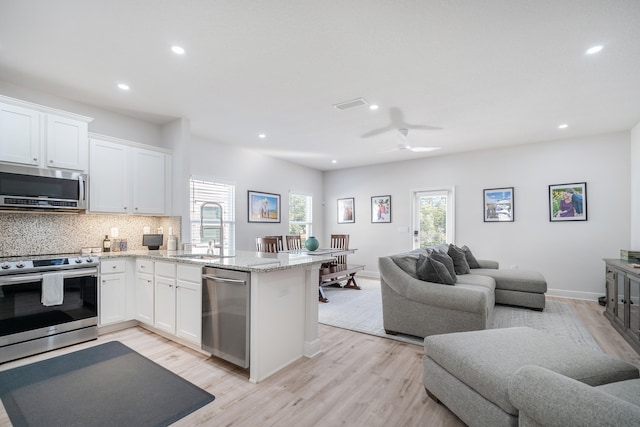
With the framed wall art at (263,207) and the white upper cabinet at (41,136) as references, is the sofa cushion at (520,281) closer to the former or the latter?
the framed wall art at (263,207)

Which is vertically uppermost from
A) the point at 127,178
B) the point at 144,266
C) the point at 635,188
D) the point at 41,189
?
the point at 127,178

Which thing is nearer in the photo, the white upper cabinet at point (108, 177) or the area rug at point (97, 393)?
the area rug at point (97, 393)

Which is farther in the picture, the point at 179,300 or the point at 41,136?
the point at 41,136

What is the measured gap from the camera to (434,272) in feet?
11.0

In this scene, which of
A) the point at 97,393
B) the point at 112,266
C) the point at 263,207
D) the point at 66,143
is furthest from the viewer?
the point at 263,207

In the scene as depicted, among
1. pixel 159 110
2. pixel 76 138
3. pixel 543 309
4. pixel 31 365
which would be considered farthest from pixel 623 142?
pixel 31 365

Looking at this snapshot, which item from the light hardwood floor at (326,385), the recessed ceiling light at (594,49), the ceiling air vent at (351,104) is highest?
the recessed ceiling light at (594,49)

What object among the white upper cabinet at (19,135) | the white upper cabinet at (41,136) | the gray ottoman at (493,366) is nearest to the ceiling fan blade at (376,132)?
the gray ottoman at (493,366)

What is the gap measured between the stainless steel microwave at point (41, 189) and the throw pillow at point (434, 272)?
3.97 meters

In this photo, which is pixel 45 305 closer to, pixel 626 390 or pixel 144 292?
pixel 144 292

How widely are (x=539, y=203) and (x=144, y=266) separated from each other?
20.7 feet

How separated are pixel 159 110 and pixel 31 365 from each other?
3.03 m

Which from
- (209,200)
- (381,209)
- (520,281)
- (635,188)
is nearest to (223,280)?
(209,200)

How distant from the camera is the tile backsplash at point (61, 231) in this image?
128 inches
